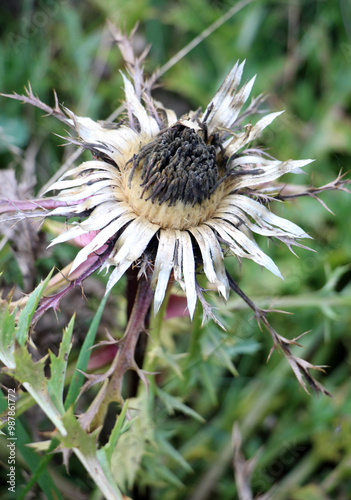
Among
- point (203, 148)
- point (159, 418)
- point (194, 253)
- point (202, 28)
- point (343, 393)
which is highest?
point (202, 28)

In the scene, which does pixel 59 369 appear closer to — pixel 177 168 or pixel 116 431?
pixel 116 431

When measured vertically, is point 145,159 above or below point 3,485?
above

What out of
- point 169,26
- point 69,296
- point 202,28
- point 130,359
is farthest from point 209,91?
point 130,359

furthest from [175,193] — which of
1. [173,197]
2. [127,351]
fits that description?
[127,351]

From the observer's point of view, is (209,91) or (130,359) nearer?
(130,359)

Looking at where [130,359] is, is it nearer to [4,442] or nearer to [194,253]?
[194,253]

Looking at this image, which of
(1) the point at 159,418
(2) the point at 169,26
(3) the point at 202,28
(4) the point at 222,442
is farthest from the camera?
(2) the point at 169,26
